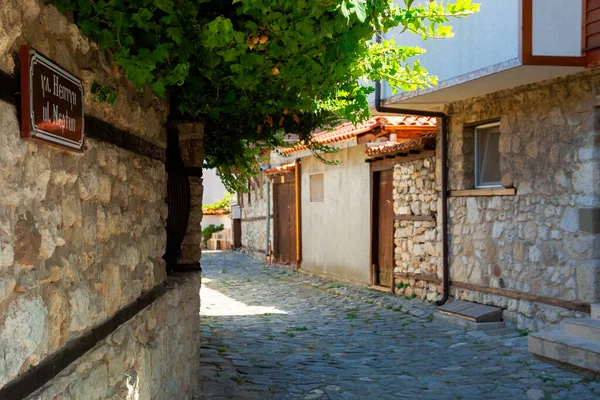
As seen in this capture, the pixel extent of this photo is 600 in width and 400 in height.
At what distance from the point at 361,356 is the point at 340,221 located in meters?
6.91

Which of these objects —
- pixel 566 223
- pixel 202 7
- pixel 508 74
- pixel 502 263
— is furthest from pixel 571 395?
pixel 202 7

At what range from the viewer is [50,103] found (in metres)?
1.93

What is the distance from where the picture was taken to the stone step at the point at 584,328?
6.07 meters

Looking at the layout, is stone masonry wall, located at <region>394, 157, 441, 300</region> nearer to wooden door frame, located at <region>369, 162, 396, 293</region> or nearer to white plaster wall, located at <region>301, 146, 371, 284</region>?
wooden door frame, located at <region>369, 162, 396, 293</region>

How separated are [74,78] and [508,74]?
5.97 meters

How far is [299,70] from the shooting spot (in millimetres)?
3045

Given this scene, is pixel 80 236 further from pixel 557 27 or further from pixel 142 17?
pixel 557 27

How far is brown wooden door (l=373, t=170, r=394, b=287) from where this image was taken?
11546 millimetres

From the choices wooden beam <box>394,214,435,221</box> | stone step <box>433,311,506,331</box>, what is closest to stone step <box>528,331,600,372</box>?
stone step <box>433,311,506,331</box>

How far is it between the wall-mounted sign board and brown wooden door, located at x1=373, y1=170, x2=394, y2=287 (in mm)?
9544

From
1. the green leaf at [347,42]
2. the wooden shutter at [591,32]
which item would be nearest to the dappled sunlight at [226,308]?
the wooden shutter at [591,32]

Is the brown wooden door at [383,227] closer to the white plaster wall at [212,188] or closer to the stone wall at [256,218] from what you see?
the stone wall at [256,218]

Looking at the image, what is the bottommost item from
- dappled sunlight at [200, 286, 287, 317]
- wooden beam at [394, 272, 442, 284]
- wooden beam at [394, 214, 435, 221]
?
dappled sunlight at [200, 286, 287, 317]

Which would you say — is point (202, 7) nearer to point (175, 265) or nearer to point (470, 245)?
point (175, 265)
